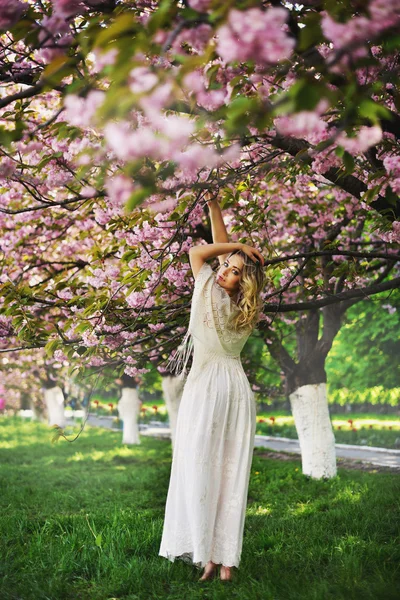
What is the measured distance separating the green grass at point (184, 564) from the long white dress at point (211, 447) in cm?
24

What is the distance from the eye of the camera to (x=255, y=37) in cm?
173

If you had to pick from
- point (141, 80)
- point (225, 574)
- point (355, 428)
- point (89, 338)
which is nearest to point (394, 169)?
point (141, 80)

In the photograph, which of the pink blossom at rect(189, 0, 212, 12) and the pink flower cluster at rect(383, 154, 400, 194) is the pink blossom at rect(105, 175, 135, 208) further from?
the pink flower cluster at rect(383, 154, 400, 194)

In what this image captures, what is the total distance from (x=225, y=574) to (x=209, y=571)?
0.10 meters

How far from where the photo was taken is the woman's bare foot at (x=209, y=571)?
399cm

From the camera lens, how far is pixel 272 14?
68.7 inches

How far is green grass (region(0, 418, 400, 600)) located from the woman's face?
1.76 m

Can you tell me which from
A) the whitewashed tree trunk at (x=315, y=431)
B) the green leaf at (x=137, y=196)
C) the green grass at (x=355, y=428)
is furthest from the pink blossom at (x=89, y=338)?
the green grass at (x=355, y=428)

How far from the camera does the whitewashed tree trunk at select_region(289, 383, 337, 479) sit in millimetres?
10359

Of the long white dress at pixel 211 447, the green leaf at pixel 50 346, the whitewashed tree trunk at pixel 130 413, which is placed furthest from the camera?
the whitewashed tree trunk at pixel 130 413

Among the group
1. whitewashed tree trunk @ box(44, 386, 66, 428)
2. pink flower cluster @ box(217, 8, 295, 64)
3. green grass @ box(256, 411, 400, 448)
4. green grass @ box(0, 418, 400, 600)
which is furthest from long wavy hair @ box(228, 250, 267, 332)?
whitewashed tree trunk @ box(44, 386, 66, 428)

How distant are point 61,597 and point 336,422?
27277 millimetres

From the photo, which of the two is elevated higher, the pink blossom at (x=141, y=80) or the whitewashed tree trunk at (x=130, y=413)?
the pink blossom at (x=141, y=80)

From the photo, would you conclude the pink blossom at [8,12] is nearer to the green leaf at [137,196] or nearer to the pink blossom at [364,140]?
the green leaf at [137,196]
